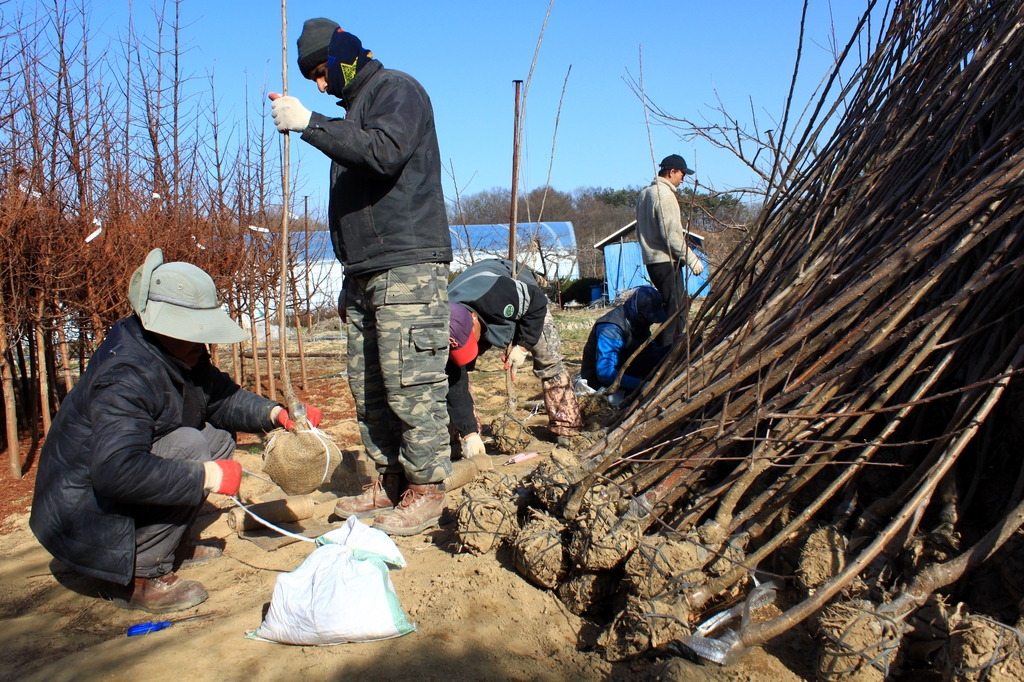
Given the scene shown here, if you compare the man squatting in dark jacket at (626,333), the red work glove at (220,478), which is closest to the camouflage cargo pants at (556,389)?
the man squatting in dark jacket at (626,333)

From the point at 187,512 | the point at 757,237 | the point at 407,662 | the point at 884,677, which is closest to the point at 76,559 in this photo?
the point at 187,512

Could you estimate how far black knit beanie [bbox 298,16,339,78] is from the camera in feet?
9.63

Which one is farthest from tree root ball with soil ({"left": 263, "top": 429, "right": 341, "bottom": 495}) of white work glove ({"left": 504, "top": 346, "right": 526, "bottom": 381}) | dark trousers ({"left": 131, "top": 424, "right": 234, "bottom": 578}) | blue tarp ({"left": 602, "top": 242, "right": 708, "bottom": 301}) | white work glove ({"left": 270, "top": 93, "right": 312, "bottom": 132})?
blue tarp ({"left": 602, "top": 242, "right": 708, "bottom": 301})

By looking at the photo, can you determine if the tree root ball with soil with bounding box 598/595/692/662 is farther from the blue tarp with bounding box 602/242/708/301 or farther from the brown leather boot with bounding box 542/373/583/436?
the blue tarp with bounding box 602/242/708/301

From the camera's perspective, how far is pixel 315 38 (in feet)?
9.63

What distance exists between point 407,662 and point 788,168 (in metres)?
2.21

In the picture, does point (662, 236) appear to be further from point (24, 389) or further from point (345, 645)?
point (24, 389)

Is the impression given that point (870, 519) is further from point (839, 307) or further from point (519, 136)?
point (519, 136)

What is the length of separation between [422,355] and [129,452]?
1139 millimetres

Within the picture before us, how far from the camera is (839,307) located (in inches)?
86.9

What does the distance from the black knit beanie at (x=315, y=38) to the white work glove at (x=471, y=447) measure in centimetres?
229

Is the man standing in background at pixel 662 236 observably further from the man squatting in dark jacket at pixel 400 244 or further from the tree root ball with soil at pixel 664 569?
the tree root ball with soil at pixel 664 569

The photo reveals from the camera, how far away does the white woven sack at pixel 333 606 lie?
2.05 m

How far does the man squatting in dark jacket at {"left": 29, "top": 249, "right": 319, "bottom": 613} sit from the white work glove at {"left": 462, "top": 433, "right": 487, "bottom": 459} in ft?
6.19
